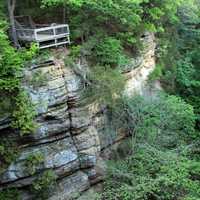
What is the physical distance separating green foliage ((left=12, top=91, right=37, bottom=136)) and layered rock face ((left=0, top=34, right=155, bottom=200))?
1.11ft

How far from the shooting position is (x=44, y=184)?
13.4 metres

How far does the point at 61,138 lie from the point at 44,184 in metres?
1.76

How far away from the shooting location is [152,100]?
676 inches

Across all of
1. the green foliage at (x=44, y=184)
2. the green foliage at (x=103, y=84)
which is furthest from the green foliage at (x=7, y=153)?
the green foliage at (x=103, y=84)

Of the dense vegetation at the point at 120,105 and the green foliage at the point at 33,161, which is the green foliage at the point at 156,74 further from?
the green foliage at the point at 33,161

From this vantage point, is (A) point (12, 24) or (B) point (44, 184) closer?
(B) point (44, 184)

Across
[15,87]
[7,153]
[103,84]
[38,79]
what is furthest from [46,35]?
[7,153]

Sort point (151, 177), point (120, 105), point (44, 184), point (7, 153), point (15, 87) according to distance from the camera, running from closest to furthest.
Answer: point (15, 87) → point (7, 153) → point (44, 184) → point (151, 177) → point (120, 105)

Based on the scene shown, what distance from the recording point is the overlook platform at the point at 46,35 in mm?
14668

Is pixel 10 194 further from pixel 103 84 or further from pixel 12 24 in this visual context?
pixel 12 24

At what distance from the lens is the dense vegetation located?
1302 cm

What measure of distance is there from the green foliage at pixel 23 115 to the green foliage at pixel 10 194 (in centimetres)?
201

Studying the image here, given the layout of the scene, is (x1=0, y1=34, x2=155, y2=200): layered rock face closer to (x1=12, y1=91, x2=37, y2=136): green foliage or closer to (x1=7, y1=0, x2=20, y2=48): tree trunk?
(x1=12, y1=91, x2=37, y2=136): green foliage

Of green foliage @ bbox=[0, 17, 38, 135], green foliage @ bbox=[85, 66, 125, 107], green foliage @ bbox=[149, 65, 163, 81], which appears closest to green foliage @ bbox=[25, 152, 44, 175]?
green foliage @ bbox=[0, 17, 38, 135]
